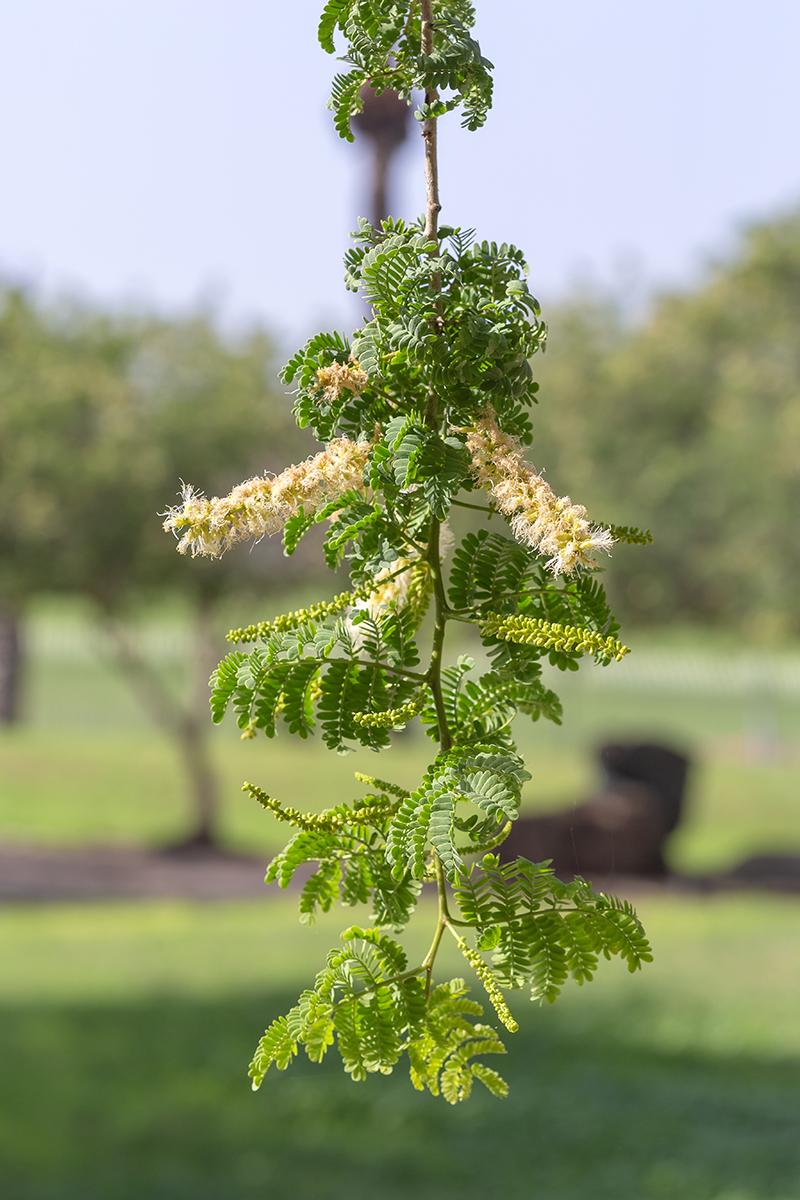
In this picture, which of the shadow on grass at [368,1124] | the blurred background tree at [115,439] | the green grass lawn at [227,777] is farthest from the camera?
the green grass lawn at [227,777]

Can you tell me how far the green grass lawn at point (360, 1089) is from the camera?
495 cm

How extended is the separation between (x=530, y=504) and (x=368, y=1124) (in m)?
5.52

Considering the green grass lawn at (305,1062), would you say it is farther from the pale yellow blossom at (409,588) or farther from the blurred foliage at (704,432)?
the pale yellow blossom at (409,588)

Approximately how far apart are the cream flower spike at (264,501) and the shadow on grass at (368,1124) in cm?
472

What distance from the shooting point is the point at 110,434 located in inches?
324

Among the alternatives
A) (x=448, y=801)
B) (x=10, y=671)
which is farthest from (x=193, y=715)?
(x=448, y=801)

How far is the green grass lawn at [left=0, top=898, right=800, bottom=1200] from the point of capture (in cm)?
495

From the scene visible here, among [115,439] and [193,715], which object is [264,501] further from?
→ [193,715]

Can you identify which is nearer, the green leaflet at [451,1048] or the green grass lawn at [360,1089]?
the green leaflet at [451,1048]

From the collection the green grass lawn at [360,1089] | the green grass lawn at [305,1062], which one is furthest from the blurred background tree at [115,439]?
the green grass lawn at [360,1089]

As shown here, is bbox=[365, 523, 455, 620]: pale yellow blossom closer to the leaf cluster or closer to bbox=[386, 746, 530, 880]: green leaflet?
bbox=[386, 746, 530, 880]: green leaflet

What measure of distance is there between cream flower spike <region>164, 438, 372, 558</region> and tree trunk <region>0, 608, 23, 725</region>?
10.8 meters

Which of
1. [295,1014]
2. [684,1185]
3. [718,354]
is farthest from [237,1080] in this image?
[718,354]

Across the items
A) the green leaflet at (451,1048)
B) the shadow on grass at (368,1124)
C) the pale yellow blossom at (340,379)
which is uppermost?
the pale yellow blossom at (340,379)
